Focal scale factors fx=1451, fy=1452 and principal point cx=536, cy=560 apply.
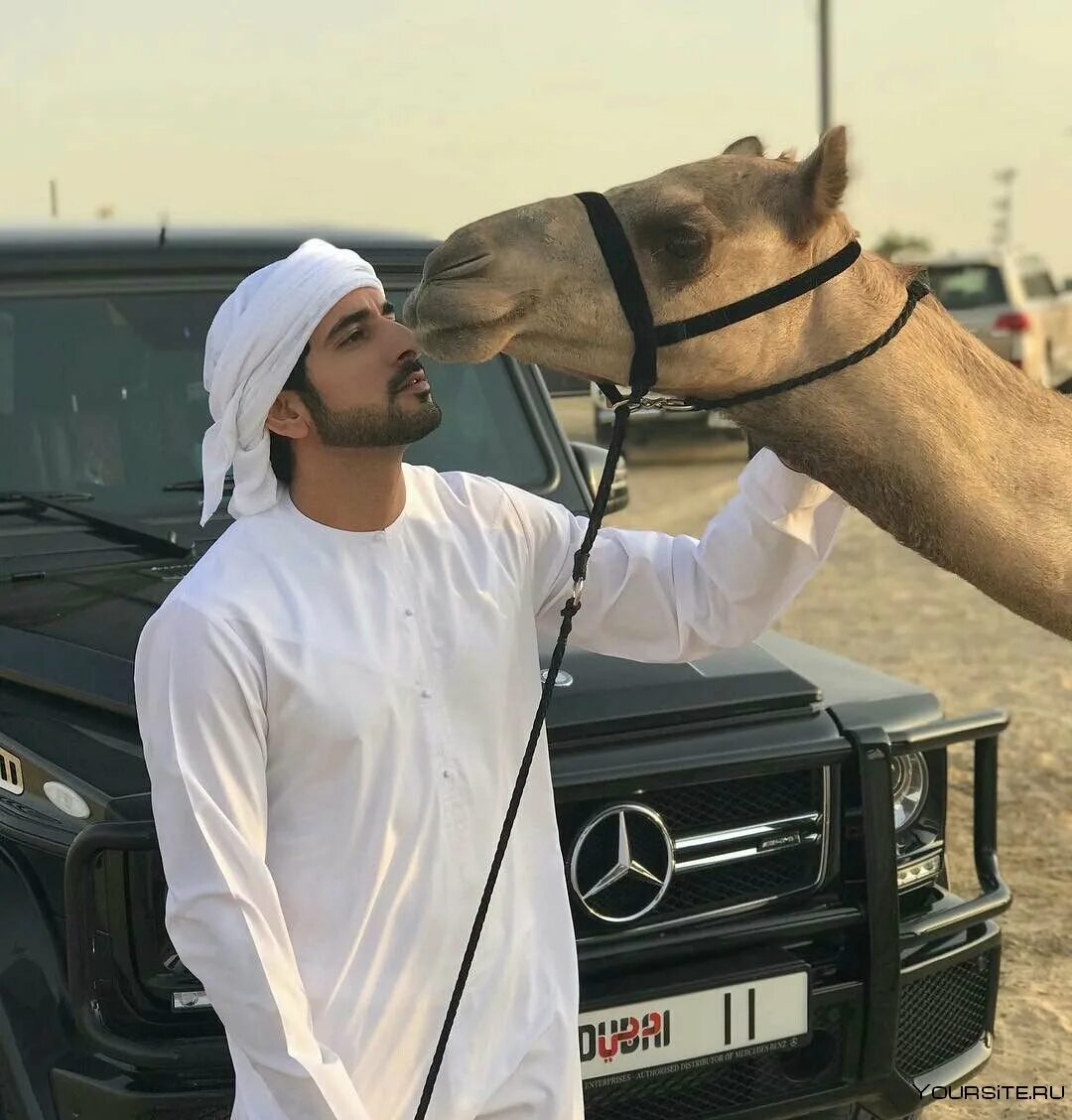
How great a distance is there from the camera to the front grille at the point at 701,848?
2750 mm

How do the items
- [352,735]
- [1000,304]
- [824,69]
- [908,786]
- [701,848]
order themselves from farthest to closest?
[824,69] → [1000,304] → [908,786] → [701,848] → [352,735]

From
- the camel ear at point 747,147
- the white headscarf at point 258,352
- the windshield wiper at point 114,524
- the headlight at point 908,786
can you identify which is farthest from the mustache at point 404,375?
the headlight at point 908,786

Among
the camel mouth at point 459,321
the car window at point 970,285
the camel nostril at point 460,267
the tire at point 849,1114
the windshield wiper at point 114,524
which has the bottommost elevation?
the car window at point 970,285

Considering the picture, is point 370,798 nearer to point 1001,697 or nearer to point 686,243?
point 686,243

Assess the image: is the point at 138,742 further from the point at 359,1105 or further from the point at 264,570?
the point at 359,1105

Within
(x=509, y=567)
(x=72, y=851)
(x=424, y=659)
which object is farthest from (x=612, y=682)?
(x=72, y=851)

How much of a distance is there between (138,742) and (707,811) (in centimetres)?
112

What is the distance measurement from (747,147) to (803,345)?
40 cm

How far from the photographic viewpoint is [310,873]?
2.05 m

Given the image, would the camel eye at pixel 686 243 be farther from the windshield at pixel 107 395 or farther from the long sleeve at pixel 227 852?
the windshield at pixel 107 395

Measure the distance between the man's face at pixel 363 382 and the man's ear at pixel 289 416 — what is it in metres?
0.01

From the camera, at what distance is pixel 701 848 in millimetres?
2863

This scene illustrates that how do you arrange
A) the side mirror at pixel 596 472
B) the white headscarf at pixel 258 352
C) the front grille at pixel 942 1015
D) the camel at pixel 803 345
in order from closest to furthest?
the camel at pixel 803 345, the white headscarf at pixel 258 352, the front grille at pixel 942 1015, the side mirror at pixel 596 472

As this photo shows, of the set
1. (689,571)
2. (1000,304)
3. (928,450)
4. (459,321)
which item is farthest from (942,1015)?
(1000,304)
